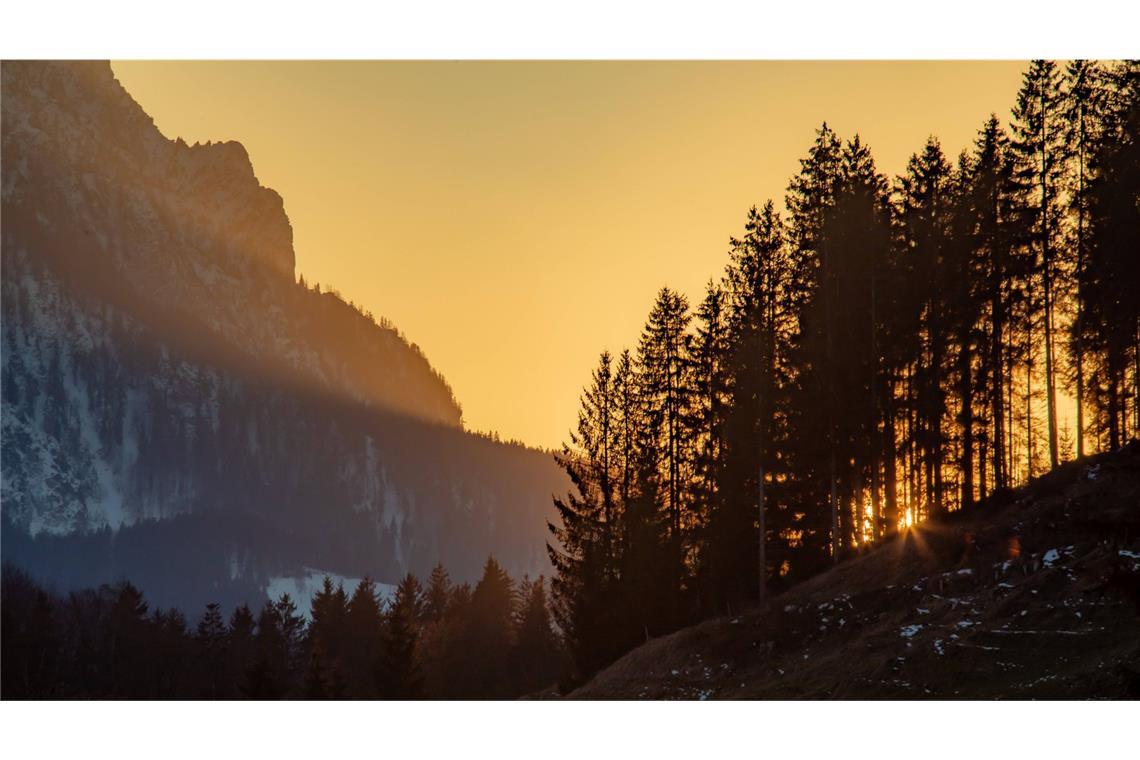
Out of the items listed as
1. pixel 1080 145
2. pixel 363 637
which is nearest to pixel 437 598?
pixel 363 637

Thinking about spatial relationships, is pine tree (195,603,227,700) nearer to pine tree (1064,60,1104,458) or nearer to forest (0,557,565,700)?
forest (0,557,565,700)

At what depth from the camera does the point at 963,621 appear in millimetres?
29703

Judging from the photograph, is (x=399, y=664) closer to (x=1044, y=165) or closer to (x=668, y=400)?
(x=668, y=400)

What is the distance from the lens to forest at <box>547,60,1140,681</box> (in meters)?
40.9

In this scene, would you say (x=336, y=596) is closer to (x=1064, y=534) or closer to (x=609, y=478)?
(x=609, y=478)

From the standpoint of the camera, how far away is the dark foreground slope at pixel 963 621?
2656cm

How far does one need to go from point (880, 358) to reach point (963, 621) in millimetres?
16600

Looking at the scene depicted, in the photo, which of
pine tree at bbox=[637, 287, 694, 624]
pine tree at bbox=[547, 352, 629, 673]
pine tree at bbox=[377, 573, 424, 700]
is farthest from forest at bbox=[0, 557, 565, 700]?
pine tree at bbox=[637, 287, 694, 624]

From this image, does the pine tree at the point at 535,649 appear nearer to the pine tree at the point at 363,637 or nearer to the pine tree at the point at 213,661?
the pine tree at the point at 363,637

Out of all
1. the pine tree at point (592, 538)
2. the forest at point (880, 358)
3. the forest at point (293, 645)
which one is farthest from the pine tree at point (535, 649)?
the forest at point (880, 358)

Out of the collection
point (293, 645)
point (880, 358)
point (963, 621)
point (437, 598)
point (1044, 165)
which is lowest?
point (293, 645)

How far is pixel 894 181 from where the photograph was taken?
4691 centimetres
